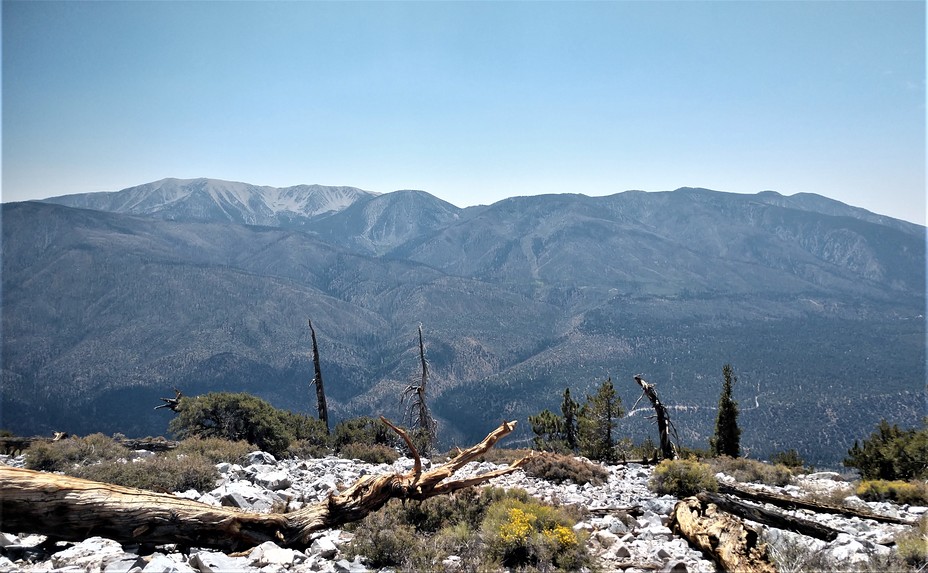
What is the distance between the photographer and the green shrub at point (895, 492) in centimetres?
1180

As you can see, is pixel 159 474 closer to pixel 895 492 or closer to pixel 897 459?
pixel 895 492

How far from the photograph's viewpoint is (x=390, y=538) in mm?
7219

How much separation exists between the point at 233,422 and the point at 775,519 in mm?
20054

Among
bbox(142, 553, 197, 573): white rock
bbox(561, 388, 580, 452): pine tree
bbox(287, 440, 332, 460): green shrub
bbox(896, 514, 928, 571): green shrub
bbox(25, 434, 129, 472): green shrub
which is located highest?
bbox(142, 553, 197, 573): white rock

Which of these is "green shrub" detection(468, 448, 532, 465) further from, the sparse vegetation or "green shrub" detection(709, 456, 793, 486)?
the sparse vegetation

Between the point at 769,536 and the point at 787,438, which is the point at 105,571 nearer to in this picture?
the point at 769,536

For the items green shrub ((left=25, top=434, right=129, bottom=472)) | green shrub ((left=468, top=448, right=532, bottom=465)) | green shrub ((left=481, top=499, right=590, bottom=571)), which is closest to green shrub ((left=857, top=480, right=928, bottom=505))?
green shrub ((left=468, top=448, right=532, bottom=465))

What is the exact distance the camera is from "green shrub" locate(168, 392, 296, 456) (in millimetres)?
20094

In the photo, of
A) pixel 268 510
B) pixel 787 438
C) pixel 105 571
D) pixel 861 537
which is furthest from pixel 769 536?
pixel 787 438

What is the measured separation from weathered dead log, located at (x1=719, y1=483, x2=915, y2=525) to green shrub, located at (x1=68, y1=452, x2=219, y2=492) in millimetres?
12527

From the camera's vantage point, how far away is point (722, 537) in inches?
275

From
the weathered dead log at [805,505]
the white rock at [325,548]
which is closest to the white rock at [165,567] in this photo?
the white rock at [325,548]

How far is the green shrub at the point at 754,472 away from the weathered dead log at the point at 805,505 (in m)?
3.83

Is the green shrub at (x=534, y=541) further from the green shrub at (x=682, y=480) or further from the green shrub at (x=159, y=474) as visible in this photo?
the green shrub at (x=159, y=474)
